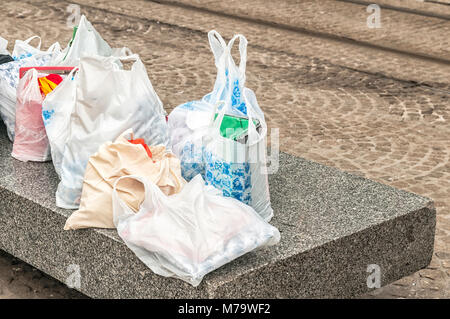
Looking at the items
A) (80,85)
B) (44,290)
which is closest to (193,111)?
(80,85)

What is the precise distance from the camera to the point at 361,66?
28.8ft

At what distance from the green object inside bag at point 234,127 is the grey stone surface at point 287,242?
17.5 inches

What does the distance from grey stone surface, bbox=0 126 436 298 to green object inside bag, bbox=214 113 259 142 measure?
45 centimetres

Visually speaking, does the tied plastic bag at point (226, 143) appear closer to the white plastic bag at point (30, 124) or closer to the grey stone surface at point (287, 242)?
the grey stone surface at point (287, 242)

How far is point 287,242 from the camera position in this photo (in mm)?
3531

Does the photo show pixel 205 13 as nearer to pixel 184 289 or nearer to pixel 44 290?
pixel 44 290

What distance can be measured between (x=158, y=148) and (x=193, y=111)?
0.37 m

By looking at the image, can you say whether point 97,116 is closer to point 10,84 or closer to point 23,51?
point 10,84

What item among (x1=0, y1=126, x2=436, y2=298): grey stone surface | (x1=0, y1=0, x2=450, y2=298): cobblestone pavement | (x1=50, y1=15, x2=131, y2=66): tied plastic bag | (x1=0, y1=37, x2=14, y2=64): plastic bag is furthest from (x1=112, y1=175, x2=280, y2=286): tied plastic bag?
(x1=0, y1=37, x2=14, y2=64): plastic bag

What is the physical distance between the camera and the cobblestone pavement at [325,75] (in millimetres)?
5633

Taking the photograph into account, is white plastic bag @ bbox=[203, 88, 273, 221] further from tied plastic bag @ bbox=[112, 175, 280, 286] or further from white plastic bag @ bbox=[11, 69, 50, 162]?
white plastic bag @ bbox=[11, 69, 50, 162]

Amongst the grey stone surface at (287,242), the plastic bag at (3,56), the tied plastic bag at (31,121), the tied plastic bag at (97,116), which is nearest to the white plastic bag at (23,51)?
the plastic bag at (3,56)

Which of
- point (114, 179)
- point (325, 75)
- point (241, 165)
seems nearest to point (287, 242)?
point (241, 165)

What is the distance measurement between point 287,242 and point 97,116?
109cm
